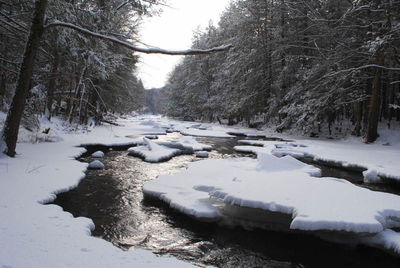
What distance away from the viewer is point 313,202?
191 inches

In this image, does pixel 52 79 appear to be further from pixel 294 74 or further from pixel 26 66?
pixel 294 74

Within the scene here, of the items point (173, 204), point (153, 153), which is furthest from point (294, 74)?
point (173, 204)

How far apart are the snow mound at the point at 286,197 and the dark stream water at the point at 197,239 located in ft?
1.19

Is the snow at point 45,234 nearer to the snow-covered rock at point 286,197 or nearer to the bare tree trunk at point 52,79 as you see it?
the snow-covered rock at point 286,197

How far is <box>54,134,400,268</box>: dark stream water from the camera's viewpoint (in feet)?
13.5

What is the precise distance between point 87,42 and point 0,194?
567 cm

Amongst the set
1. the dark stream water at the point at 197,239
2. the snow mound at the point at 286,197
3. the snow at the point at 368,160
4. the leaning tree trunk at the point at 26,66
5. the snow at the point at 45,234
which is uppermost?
the leaning tree trunk at the point at 26,66

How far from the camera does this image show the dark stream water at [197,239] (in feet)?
13.5

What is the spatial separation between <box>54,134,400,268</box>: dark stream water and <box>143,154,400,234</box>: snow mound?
363mm

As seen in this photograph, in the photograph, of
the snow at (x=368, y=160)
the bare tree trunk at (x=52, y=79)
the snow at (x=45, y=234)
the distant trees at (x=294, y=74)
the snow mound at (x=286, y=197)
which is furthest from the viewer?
the distant trees at (x=294, y=74)

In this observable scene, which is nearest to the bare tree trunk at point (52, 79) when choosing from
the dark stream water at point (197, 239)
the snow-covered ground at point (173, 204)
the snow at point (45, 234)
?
the snow-covered ground at point (173, 204)

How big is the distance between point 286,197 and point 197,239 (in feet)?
5.62

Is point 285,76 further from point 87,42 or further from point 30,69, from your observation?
point 30,69

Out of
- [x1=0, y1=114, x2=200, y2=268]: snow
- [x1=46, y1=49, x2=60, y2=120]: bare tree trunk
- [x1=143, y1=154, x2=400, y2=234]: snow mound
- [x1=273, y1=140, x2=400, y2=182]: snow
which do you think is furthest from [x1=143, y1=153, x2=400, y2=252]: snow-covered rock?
[x1=46, y1=49, x2=60, y2=120]: bare tree trunk
